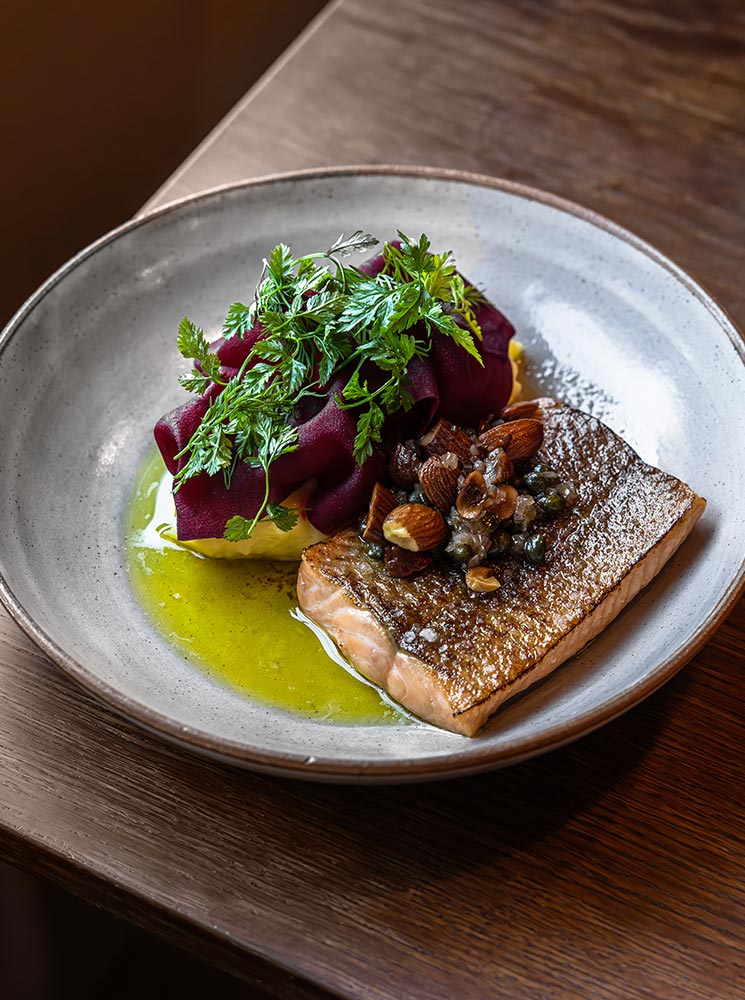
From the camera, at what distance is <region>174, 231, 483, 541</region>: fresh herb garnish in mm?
1858

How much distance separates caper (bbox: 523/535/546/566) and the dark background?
145 cm

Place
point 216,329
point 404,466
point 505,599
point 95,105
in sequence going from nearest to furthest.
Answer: point 505,599 < point 404,466 < point 216,329 < point 95,105

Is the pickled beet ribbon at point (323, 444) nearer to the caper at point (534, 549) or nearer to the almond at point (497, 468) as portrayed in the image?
the almond at point (497, 468)

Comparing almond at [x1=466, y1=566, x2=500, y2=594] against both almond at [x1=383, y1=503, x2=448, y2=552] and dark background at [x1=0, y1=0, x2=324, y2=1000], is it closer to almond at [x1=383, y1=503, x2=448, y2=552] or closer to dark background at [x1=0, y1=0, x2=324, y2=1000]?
almond at [x1=383, y1=503, x2=448, y2=552]

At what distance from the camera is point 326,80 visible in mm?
2971

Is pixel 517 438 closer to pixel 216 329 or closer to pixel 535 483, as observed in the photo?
pixel 535 483

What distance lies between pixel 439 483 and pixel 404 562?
0.15 metres

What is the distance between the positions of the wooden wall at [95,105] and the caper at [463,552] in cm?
249

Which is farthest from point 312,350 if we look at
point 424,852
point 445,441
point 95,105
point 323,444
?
point 95,105

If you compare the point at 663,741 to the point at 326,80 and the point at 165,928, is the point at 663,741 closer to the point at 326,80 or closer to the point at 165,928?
the point at 165,928

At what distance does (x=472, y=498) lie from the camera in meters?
1.83

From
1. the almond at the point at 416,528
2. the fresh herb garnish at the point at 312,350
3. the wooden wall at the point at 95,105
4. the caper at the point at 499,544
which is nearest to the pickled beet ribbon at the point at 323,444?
the fresh herb garnish at the point at 312,350

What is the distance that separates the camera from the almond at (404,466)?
1883 mm

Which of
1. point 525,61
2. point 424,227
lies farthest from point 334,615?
point 525,61
